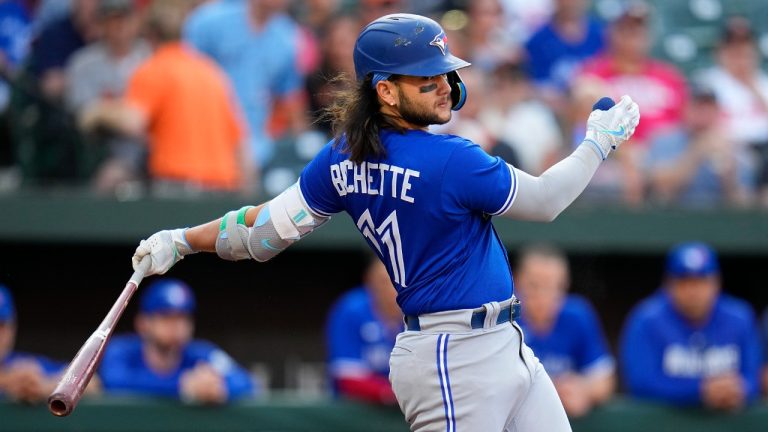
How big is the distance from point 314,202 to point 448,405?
2.71ft

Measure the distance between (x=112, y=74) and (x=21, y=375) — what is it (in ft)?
7.04

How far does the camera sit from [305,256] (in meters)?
8.66

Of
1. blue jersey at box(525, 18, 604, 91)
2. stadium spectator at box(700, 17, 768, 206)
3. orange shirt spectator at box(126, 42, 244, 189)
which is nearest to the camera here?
orange shirt spectator at box(126, 42, 244, 189)

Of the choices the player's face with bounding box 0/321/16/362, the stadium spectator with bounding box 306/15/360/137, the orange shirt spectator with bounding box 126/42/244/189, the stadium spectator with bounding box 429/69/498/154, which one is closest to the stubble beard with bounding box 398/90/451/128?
the stadium spectator with bounding box 429/69/498/154

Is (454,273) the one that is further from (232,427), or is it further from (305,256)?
(305,256)

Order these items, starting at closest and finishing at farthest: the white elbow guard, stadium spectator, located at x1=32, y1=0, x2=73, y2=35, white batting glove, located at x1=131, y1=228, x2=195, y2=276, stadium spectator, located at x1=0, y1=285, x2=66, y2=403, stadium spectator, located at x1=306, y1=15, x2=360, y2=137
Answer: the white elbow guard, white batting glove, located at x1=131, y1=228, x2=195, y2=276, stadium spectator, located at x1=0, y1=285, x2=66, y2=403, stadium spectator, located at x1=32, y1=0, x2=73, y2=35, stadium spectator, located at x1=306, y1=15, x2=360, y2=137

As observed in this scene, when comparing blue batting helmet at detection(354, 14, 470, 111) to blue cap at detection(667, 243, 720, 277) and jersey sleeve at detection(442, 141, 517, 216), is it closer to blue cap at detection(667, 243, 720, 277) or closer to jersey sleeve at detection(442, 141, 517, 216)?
jersey sleeve at detection(442, 141, 517, 216)

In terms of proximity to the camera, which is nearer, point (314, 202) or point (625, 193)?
point (314, 202)

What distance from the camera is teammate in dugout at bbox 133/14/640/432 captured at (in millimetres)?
3857

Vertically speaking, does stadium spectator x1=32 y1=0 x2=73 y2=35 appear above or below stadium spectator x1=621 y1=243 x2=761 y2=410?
above

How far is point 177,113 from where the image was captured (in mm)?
7734

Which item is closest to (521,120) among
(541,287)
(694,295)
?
(541,287)

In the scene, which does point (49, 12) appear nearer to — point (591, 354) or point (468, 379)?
point (591, 354)

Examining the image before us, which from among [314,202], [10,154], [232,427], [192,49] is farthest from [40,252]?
[314,202]
